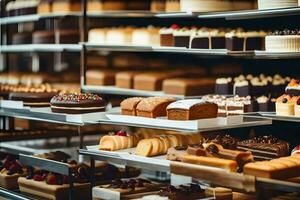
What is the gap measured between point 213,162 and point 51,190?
1537mm

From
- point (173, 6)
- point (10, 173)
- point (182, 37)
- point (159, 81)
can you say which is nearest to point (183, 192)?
point (182, 37)

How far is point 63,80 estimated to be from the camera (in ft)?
23.3

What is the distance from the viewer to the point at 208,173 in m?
3.80

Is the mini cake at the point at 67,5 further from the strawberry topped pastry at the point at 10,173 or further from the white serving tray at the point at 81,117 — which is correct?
the white serving tray at the point at 81,117

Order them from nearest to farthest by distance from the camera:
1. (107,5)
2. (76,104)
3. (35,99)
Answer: (76,104)
(35,99)
(107,5)

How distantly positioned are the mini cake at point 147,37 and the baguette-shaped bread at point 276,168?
2.19 m

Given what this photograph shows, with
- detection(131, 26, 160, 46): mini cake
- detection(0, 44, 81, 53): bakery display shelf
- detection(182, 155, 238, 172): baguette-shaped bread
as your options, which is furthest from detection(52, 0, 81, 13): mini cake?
detection(182, 155, 238, 172): baguette-shaped bread

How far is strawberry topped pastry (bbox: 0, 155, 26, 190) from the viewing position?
17.7ft

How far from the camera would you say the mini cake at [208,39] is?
5.06m

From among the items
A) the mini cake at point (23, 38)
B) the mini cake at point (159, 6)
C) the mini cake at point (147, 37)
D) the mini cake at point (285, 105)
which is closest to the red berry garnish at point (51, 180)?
the mini cake at point (147, 37)

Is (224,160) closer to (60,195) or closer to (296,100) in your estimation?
(296,100)

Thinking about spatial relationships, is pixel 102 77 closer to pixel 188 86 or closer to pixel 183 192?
pixel 188 86

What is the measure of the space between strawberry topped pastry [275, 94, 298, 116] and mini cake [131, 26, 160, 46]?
1622mm

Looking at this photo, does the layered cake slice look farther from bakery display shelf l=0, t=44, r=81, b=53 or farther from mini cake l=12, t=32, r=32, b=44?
mini cake l=12, t=32, r=32, b=44
